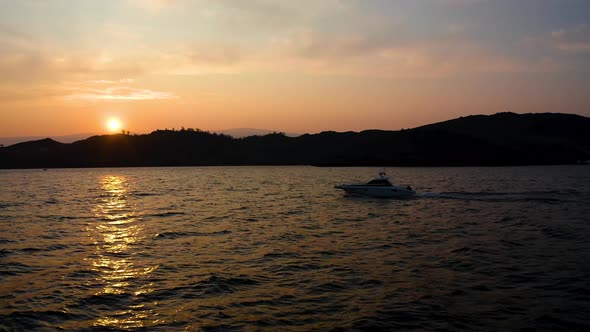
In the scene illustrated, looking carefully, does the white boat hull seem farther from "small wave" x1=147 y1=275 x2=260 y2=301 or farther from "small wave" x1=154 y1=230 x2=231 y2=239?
"small wave" x1=147 y1=275 x2=260 y2=301

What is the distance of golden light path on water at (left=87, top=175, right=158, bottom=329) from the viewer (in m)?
14.3

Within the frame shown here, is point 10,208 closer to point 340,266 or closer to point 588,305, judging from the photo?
point 340,266

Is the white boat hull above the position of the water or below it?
above

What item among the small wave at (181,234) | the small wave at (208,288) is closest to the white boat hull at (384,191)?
the small wave at (181,234)

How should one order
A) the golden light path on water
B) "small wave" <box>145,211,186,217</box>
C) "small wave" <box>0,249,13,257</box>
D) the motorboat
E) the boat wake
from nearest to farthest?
the golden light path on water → "small wave" <box>0,249,13,257</box> → "small wave" <box>145,211,186,217</box> → the boat wake → the motorboat

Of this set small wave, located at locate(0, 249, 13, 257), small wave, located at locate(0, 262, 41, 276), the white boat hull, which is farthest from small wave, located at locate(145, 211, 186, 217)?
the white boat hull

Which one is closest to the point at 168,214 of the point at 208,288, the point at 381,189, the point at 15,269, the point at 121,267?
the point at 121,267

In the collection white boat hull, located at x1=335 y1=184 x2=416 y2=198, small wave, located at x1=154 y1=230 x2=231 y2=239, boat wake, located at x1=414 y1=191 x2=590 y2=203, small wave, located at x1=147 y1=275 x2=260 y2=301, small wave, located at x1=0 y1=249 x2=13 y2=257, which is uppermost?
white boat hull, located at x1=335 y1=184 x2=416 y2=198

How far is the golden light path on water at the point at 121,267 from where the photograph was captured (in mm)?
14273

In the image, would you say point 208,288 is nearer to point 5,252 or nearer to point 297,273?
point 297,273

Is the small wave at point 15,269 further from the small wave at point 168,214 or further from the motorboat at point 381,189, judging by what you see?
the motorboat at point 381,189

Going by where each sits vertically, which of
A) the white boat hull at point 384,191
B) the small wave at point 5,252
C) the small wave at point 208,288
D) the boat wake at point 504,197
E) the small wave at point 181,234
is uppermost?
the white boat hull at point 384,191

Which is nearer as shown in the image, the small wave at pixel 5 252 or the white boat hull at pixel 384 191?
the small wave at pixel 5 252

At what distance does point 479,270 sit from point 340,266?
18.3ft
